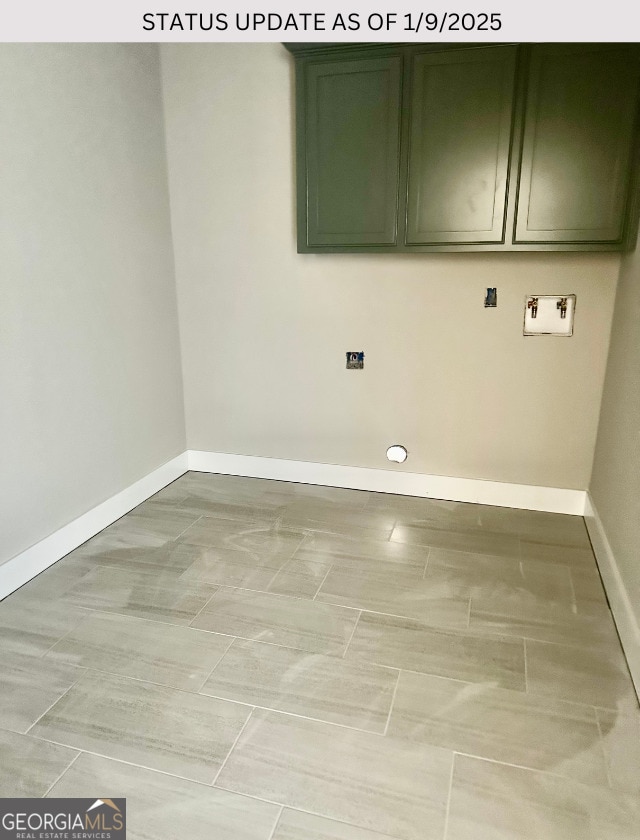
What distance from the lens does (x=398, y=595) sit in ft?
7.11

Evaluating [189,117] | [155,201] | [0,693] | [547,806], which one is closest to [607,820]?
[547,806]

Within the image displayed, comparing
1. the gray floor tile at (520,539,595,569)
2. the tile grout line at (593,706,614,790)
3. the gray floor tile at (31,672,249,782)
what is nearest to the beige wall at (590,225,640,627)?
the gray floor tile at (520,539,595,569)

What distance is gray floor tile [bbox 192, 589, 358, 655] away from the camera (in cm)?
192

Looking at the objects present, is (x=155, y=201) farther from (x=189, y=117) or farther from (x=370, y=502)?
(x=370, y=502)

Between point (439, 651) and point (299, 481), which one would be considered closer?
point (439, 651)

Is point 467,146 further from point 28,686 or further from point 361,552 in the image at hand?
point 28,686

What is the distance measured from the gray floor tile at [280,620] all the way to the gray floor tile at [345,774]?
0.35 meters

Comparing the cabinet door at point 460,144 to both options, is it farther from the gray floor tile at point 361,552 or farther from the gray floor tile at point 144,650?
the gray floor tile at point 144,650

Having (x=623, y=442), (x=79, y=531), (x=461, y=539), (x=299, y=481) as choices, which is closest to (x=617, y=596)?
(x=623, y=442)

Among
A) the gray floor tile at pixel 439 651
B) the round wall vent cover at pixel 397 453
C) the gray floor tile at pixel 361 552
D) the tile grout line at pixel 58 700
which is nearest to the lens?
the tile grout line at pixel 58 700

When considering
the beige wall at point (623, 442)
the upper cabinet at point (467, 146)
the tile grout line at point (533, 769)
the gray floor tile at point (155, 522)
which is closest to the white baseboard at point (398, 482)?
the beige wall at point (623, 442)

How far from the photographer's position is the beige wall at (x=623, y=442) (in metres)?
1.99

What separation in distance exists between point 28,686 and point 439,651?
1269 mm

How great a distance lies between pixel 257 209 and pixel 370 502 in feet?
5.34
